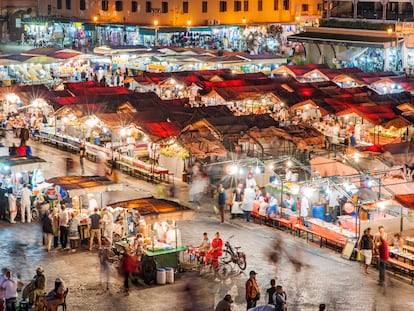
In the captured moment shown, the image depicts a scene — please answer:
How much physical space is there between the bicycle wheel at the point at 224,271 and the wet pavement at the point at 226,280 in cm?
19

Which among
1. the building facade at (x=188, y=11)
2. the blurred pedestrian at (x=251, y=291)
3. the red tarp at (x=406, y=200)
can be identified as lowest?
the blurred pedestrian at (x=251, y=291)

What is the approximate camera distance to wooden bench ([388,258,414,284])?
2144 centimetres

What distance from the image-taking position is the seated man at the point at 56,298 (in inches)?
705

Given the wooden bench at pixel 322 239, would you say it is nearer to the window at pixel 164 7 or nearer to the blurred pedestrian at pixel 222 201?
the blurred pedestrian at pixel 222 201

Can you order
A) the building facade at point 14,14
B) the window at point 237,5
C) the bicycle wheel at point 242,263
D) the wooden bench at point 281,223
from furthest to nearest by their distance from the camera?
the building facade at point 14,14 → the window at point 237,5 → the wooden bench at point 281,223 → the bicycle wheel at point 242,263

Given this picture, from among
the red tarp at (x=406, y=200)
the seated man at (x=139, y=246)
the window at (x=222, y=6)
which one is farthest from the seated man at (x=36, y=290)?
the window at (x=222, y=6)

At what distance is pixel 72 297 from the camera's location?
1966 cm

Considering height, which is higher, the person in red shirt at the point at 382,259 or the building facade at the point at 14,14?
the building facade at the point at 14,14

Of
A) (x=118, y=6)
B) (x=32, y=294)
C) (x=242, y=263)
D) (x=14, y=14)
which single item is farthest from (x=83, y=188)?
(x=14, y=14)

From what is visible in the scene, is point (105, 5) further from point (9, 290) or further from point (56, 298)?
point (56, 298)

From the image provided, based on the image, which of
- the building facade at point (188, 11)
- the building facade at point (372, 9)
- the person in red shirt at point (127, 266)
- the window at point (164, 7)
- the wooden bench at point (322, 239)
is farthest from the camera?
the building facade at point (188, 11)

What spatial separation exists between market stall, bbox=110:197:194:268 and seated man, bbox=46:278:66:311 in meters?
3.03

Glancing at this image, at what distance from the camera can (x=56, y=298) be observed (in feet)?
59.0

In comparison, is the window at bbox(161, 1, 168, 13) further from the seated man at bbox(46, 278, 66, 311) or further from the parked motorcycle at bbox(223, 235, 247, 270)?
the seated man at bbox(46, 278, 66, 311)
